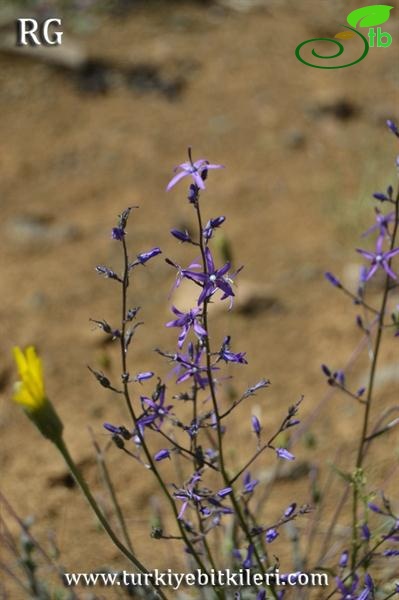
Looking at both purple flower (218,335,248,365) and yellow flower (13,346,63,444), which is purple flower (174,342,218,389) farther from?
yellow flower (13,346,63,444)

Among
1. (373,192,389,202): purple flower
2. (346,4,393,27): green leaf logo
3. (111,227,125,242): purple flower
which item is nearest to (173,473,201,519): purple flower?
(111,227,125,242): purple flower

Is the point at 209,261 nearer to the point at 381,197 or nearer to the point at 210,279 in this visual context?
the point at 210,279

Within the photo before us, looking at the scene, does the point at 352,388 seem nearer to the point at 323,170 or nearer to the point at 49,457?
the point at 49,457

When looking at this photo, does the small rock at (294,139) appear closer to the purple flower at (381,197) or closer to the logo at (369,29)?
the logo at (369,29)

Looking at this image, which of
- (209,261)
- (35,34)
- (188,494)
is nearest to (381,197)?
(209,261)

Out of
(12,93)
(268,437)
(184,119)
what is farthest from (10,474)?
(12,93)

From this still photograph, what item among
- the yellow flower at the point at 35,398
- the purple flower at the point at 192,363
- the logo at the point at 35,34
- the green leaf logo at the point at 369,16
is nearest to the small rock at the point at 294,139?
the green leaf logo at the point at 369,16
